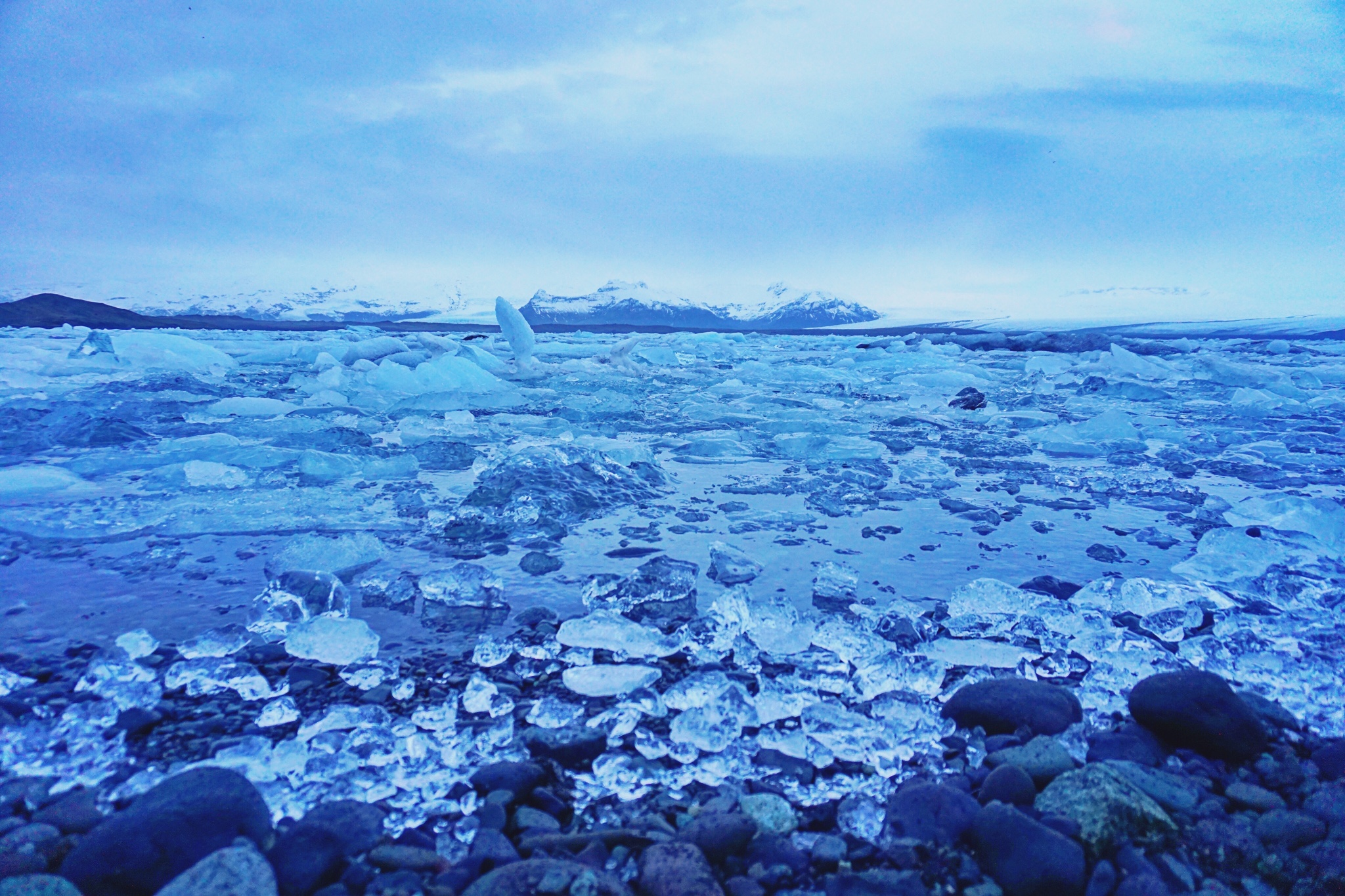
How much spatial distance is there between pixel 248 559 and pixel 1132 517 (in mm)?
3329

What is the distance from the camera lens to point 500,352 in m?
15.9

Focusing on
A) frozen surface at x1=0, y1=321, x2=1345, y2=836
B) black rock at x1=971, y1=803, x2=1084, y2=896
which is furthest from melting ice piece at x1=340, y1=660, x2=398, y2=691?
black rock at x1=971, y1=803, x2=1084, y2=896

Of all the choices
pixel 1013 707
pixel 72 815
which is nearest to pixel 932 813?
pixel 1013 707

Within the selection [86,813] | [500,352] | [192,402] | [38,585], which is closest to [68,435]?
[192,402]

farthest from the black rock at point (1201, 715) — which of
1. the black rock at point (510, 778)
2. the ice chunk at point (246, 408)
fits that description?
the ice chunk at point (246, 408)

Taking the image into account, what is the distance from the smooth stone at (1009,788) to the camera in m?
1.11

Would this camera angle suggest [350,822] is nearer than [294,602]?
Yes

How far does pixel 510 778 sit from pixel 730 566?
44.4 inches

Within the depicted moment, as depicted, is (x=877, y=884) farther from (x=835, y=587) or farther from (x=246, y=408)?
(x=246, y=408)

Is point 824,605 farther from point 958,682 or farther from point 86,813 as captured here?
point 86,813

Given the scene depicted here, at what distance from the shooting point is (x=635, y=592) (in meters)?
1.95

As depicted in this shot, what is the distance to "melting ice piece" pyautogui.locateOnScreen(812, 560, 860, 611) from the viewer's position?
1.94m

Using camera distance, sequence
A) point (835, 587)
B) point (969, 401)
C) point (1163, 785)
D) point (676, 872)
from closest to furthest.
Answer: point (676, 872), point (1163, 785), point (835, 587), point (969, 401)

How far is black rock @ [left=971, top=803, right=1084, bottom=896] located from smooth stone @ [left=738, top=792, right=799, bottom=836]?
0.89ft
